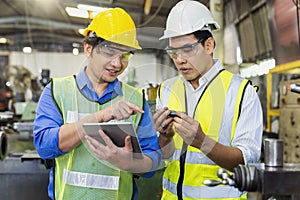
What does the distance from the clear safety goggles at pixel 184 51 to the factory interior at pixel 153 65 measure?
0.01 meters

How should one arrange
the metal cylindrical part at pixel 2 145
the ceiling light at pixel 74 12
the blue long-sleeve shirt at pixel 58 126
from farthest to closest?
the ceiling light at pixel 74 12 → the metal cylindrical part at pixel 2 145 → the blue long-sleeve shirt at pixel 58 126

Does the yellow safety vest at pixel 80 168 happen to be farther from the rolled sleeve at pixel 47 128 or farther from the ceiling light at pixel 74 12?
the ceiling light at pixel 74 12

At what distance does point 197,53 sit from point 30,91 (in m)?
4.39

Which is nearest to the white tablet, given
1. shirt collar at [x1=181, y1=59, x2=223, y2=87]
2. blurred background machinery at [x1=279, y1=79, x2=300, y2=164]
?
shirt collar at [x1=181, y1=59, x2=223, y2=87]

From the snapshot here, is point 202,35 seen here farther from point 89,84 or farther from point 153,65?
point 89,84

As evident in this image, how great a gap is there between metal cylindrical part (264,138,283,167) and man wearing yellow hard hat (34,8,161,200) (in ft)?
1.23

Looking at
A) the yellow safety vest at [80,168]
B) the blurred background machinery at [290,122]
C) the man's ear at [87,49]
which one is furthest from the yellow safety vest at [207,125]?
the blurred background machinery at [290,122]

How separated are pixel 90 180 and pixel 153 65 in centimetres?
36

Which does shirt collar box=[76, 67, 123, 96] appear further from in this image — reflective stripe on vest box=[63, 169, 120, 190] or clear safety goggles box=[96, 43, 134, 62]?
reflective stripe on vest box=[63, 169, 120, 190]

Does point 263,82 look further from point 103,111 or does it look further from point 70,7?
point 70,7

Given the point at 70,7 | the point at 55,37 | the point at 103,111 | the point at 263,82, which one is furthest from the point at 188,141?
the point at 55,37

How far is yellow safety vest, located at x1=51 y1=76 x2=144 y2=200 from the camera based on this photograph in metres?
1.14

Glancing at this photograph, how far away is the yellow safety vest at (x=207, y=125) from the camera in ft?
3.69

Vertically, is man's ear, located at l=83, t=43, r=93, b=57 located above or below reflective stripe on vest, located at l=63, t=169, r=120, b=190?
above
